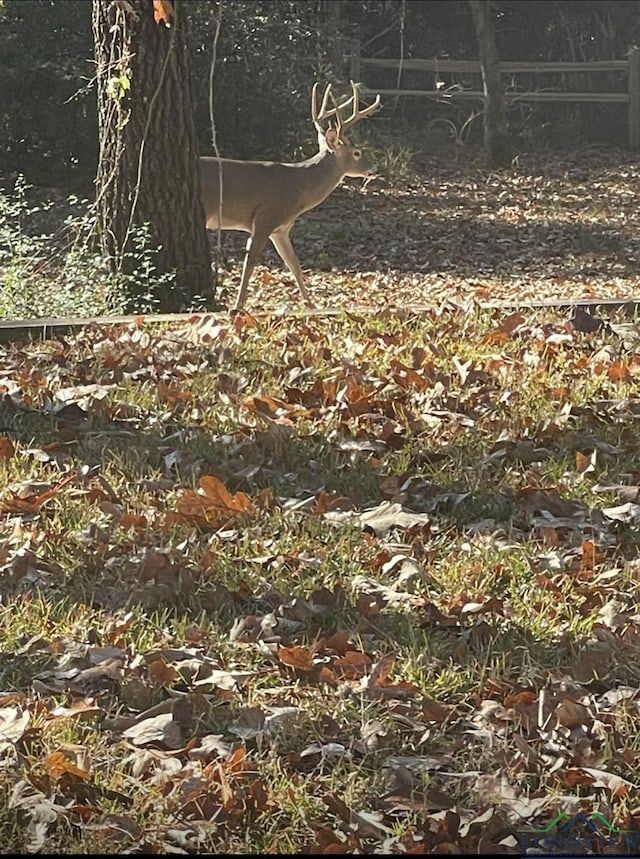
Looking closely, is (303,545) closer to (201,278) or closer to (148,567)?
(148,567)

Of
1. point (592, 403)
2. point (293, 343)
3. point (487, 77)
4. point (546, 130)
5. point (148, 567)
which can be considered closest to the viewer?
point (148, 567)

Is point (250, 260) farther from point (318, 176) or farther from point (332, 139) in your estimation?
point (332, 139)

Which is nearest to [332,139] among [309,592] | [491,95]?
[309,592]

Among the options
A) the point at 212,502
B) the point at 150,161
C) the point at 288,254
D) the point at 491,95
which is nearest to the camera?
the point at 212,502

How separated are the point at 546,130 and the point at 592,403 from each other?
742 inches

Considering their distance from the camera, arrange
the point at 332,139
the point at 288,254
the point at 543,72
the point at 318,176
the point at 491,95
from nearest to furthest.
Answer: the point at 288,254 → the point at 318,176 → the point at 332,139 → the point at 491,95 → the point at 543,72

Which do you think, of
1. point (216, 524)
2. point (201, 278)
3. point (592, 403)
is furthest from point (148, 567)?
point (201, 278)

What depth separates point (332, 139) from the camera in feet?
39.9

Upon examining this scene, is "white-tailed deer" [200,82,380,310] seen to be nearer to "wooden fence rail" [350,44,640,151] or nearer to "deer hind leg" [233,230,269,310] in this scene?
"deer hind leg" [233,230,269,310]

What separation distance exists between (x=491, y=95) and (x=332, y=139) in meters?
10.4

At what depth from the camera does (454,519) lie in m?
4.55

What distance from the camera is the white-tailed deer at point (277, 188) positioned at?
35.9ft

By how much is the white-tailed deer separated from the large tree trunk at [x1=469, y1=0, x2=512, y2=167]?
961cm

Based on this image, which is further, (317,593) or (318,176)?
(318,176)
